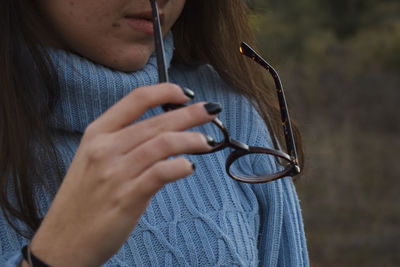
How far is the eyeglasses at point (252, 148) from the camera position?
0.88m

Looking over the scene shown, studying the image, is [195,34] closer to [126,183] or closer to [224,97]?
[224,97]

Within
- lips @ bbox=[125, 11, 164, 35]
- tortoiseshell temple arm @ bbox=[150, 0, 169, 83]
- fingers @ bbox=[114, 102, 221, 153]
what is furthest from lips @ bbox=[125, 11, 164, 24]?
fingers @ bbox=[114, 102, 221, 153]

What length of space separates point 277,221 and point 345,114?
670 cm

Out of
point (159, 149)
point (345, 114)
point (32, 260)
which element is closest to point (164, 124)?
point (159, 149)

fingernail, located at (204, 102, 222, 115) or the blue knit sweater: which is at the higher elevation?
fingernail, located at (204, 102, 222, 115)

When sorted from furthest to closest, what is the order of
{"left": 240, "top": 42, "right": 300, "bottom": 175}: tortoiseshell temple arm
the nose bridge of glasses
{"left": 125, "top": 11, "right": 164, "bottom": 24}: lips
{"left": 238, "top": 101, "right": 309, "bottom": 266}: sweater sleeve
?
{"left": 238, "top": 101, "right": 309, "bottom": 266}: sweater sleeve → {"left": 125, "top": 11, "right": 164, "bottom": 24}: lips → {"left": 240, "top": 42, "right": 300, "bottom": 175}: tortoiseshell temple arm → the nose bridge of glasses

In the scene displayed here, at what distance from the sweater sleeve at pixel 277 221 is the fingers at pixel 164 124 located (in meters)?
0.74

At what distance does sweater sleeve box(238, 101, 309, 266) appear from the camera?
1494 mm

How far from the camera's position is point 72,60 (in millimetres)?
1295

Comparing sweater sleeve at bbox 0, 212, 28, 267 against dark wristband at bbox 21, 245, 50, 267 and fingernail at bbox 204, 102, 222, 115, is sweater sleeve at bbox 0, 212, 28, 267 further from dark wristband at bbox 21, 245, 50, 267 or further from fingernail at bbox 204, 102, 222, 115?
fingernail at bbox 204, 102, 222, 115

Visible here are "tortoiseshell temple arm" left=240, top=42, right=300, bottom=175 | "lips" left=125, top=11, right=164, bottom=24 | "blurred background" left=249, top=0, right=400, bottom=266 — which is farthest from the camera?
"blurred background" left=249, top=0, right=400, bottom=266

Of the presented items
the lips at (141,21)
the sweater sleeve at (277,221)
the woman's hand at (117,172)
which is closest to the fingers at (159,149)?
the woman's hand at (117,172)

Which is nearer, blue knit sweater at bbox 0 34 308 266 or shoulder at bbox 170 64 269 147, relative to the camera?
blue knit sweater at bbox 0 34 308 266

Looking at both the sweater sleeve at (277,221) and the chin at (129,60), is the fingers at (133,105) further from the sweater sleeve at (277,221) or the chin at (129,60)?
the sweater sleeve at (277,221)
